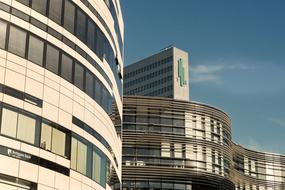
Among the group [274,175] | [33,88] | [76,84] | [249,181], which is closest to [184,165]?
[249,181]

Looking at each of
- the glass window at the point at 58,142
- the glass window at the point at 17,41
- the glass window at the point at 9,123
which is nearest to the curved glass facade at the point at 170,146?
the glass window at the point at 58,142

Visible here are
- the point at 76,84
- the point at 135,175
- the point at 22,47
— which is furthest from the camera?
the point at 135,175

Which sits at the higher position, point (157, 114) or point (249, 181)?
point (157, 114)

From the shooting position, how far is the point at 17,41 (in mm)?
30969

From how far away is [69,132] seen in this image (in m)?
34.4

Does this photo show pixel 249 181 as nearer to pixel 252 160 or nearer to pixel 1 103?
pixel 252 160

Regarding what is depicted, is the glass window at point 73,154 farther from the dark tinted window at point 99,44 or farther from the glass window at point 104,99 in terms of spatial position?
the dark tinted window at point 99,44

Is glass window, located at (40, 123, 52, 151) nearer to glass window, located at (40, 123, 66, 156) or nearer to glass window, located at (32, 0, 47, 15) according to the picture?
glass window, located at (40, 123, 66, 156)

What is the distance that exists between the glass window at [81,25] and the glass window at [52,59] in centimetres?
347

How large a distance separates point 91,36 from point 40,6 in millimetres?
6516

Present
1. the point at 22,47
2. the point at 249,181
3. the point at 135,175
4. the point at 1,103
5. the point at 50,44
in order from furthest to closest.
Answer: the point at 249,181
the point at 135,175
the point at 50,44
the point at 22,47
the point at 1,103

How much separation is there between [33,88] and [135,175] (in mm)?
44768

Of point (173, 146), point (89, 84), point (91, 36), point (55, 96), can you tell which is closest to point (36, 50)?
point (55, 96)

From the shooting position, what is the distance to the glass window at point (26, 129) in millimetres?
30000
